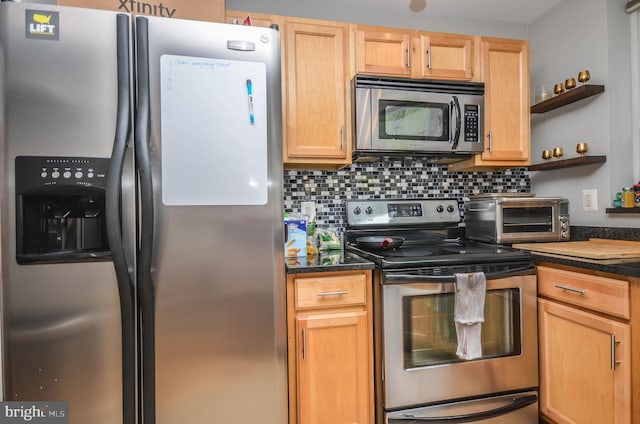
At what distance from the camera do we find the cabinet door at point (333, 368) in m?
1.46

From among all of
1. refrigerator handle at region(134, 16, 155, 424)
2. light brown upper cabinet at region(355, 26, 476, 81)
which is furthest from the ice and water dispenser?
light brown upper cabinet at region(355, 26, 476, 81)

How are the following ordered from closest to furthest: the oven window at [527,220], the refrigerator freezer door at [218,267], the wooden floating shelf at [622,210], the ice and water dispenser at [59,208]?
the ice and water dispenser at [59,208] < the refrigerator freezer door at [218,267] < the wooden floating shelf at [622,210] < the oven window at [527,220]

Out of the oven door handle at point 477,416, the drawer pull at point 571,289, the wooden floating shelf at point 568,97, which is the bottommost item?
the oven door handle at point 477,416

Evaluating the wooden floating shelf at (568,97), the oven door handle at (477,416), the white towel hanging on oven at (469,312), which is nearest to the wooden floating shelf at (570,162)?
the wooden floating shelf at (568,97)

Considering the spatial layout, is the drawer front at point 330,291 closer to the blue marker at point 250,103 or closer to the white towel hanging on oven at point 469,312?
the white towel hanging on oven at point 469,312

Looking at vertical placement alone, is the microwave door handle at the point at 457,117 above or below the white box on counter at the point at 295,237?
above

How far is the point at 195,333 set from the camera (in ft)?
4.19

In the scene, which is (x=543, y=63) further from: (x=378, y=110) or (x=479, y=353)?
(x=479, y=353)

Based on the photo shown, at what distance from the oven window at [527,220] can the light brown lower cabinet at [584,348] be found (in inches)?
12.5

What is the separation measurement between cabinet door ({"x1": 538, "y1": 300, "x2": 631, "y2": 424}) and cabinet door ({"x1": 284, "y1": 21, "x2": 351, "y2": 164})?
1.28m

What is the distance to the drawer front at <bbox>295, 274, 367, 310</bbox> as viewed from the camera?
147cm

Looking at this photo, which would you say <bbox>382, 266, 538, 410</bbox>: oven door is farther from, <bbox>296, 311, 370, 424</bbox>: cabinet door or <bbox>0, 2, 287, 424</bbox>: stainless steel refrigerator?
<bbox>0, 2, 287, 424</bbox>: stainless steel refrigerator

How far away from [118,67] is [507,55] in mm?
2047

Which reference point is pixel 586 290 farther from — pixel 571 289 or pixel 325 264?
pixel 325 264
